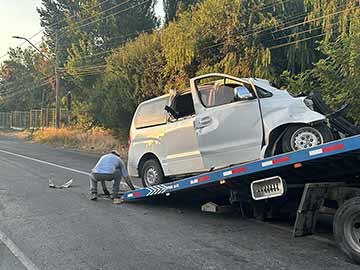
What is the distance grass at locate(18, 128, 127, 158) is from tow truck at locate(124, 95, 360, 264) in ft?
46.1

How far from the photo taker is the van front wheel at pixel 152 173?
9359mm

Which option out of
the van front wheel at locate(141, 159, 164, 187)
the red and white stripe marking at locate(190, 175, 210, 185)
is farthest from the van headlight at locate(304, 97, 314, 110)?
the van front wheel at locate(141, 159, 164, 187)

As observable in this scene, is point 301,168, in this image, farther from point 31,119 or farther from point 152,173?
point 31,119

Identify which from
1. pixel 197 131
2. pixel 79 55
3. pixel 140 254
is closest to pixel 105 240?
pixel 140 254

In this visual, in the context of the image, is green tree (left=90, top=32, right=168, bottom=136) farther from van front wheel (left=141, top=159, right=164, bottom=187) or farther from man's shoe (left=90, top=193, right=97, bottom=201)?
van front wheel (left=141, top=159, right=164, bottom=187)

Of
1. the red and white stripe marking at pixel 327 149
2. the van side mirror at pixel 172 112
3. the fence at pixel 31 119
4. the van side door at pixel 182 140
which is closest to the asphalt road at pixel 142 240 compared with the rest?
the van side door at pixel 182 140

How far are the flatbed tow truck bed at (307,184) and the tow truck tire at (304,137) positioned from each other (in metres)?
0.49

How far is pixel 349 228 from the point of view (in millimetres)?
5754

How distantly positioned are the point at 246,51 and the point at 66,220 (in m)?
12.0

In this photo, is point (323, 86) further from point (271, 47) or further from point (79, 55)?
point (79, 55)

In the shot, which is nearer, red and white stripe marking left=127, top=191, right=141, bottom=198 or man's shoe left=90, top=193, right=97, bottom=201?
red and white stripe marking left=127, top=191, right=141, bottom=198

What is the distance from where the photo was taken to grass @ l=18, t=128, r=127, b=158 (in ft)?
83.9

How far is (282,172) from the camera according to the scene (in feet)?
21.9

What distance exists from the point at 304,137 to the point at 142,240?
8.90ft
